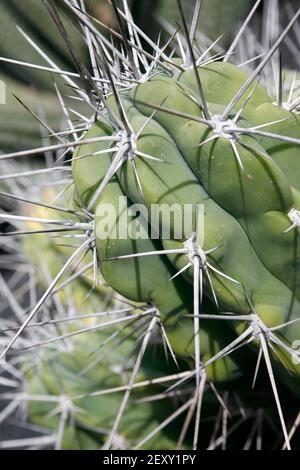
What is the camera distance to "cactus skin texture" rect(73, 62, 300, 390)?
929 millimetres

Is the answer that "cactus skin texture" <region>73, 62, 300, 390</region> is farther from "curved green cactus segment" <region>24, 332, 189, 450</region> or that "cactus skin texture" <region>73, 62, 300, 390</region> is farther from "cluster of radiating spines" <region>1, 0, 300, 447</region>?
"curved green cactus segment" <region>24, 332, 189, 450</region>

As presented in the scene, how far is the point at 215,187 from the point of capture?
948 mm

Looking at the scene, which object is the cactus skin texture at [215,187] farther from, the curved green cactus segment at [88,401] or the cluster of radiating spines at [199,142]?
the curved green cactus segment at [88,401]

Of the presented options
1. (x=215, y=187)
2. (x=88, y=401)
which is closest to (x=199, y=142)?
(x=215, y=187)

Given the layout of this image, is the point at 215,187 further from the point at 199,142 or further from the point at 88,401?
the point at 88,401

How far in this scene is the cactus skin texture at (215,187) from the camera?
0.93 metres

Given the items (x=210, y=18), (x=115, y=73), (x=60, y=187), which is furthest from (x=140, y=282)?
(x=210, y=18)

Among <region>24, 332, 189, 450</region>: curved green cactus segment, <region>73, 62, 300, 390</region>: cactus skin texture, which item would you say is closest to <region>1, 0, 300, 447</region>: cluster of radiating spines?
<region>73, 62, 300, 390</region>: cactus skin texture

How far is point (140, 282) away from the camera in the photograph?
40.1 inches

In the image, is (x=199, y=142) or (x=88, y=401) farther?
(x=88, y=401)

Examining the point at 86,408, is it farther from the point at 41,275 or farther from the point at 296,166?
the point at 296,166
